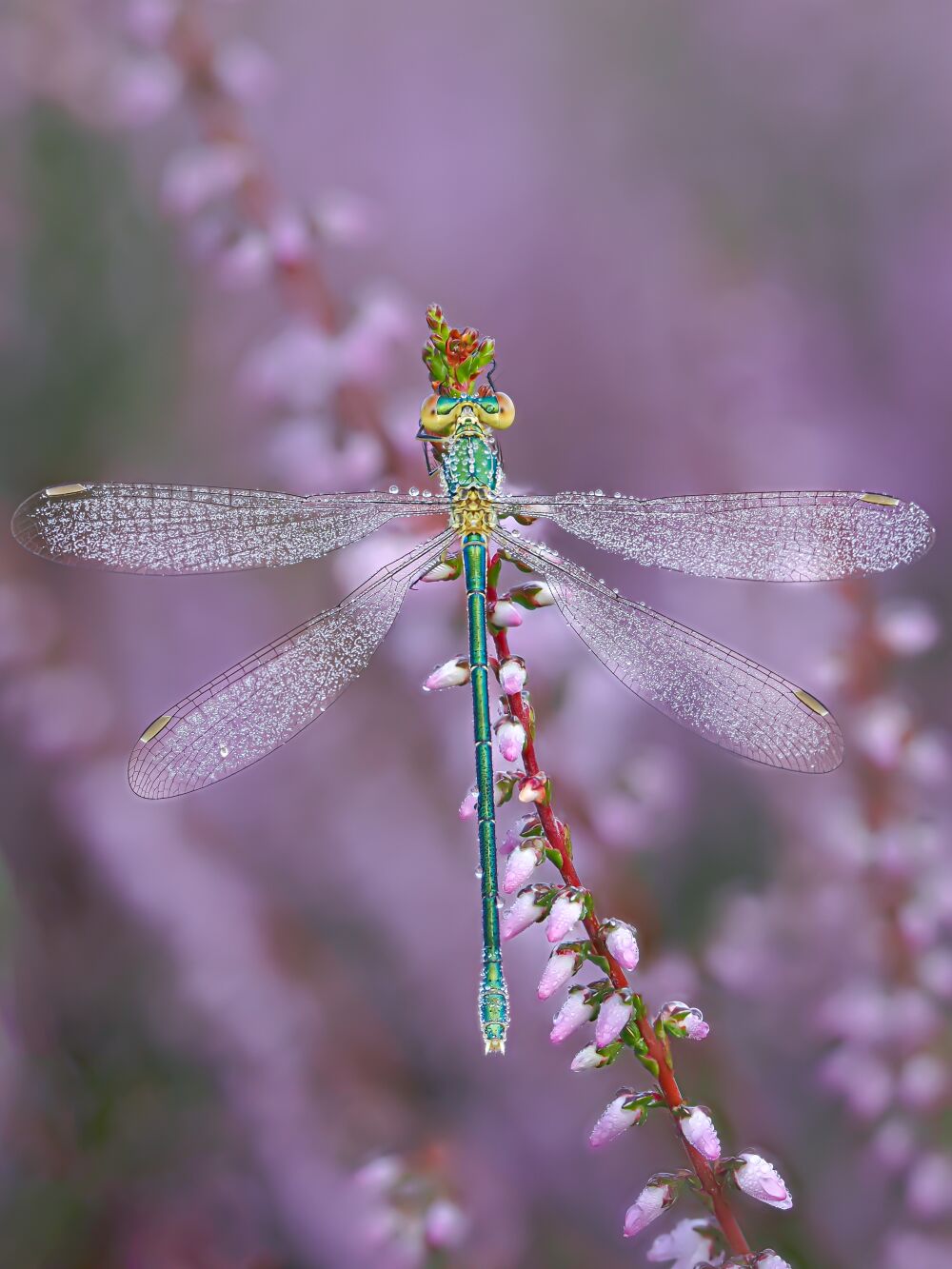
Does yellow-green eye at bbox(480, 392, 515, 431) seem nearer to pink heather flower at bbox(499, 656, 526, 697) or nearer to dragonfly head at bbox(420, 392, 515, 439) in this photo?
dragonfly head at bbox(420, 392, 515, 439)

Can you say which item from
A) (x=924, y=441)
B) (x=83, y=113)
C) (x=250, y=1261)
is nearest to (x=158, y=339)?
(x=83, y=113)

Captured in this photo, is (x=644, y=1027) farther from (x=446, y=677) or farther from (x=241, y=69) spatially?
(x=241, y=69)

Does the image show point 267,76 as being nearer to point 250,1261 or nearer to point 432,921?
point 432,921

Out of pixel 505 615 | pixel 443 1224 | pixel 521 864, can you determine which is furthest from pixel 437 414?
pixel 443 1224

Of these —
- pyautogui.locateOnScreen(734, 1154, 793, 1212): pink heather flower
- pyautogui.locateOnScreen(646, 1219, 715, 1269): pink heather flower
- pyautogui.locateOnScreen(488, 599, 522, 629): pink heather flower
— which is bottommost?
pyautogui.locateOnScreen(646, 1219, 715, 1269): pink heather flower

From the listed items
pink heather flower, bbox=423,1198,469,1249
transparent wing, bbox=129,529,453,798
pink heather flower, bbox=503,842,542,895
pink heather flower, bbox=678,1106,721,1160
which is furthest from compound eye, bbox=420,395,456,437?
pink heather flower, bbox=423,1198,469,1249

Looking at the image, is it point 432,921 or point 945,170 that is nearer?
point 432,921

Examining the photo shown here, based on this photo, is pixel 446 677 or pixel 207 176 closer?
pixel 446 677
